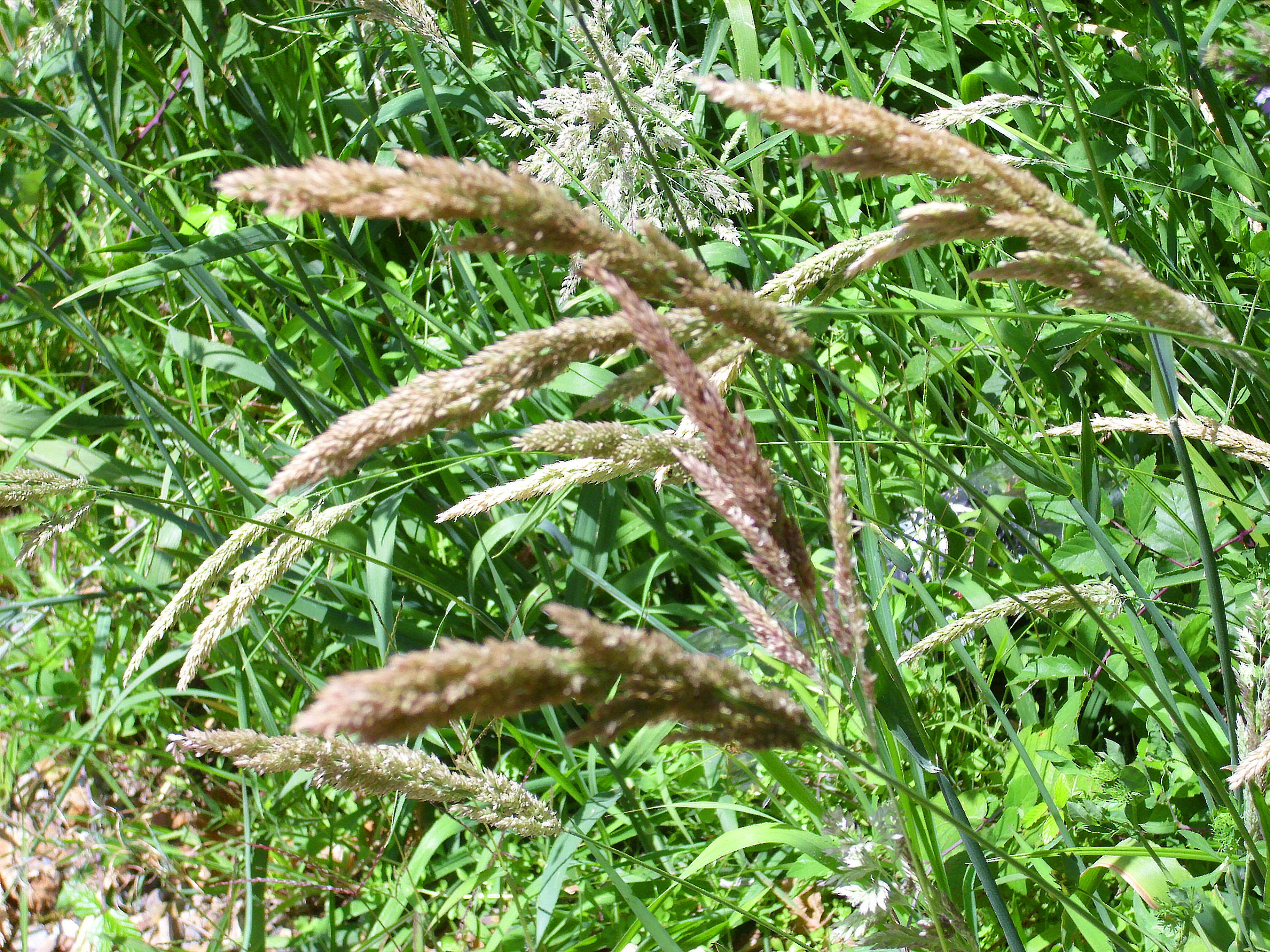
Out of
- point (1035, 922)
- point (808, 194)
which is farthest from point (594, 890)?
point (808, 194)

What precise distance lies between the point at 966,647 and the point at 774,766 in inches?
28.0

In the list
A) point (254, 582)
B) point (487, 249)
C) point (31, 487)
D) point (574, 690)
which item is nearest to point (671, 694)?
point (574, 690)

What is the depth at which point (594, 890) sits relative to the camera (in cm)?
177

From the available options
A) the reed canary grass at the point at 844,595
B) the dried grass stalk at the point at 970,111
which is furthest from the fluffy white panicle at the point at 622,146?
the reed canary grass at the point at 844,595

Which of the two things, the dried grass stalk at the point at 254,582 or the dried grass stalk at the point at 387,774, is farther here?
the dried grass stalk at the point at 254,582

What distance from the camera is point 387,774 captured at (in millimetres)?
1063

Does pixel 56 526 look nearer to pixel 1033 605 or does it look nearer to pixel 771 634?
pixel 771 634

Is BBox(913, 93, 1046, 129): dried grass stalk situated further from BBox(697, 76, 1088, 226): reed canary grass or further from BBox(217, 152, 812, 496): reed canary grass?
BBox(217, 152, 812, 496): reed canary grass

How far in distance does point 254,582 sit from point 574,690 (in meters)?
1.00

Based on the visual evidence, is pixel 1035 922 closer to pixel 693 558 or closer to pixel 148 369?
pixel 693 558

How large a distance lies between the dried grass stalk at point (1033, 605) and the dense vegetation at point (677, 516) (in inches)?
1.7

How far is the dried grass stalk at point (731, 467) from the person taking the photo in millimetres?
593

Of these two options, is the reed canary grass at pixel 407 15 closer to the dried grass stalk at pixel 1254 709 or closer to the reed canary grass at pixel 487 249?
the reed canary grass at pixel 487 249

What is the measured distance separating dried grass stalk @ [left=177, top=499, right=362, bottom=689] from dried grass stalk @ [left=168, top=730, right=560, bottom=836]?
186mm
